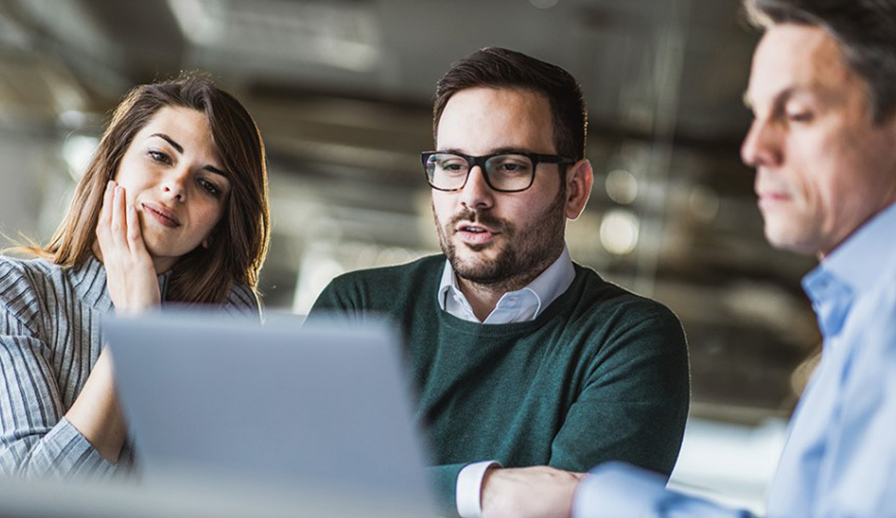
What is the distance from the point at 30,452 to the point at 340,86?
6201 millimetres

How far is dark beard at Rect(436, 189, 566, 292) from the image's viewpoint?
165 centimetres

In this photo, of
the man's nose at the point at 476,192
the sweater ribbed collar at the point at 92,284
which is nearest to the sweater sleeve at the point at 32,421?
the sweater ribbed collar at the point at 92,284

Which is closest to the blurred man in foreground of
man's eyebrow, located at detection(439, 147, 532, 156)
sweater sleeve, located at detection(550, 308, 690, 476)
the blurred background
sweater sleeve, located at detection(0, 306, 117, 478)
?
sweater sleeve, located at detection(550, 308, 690, 476)

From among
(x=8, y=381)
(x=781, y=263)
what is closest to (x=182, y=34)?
(x=781, y=263)

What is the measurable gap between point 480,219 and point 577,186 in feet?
0.74

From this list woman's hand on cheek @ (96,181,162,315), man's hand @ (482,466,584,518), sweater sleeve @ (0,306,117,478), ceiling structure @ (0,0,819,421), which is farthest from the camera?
ceiling structure @ (0,0,819,421)

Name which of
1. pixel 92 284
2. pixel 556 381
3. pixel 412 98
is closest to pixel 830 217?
pixel 556 381

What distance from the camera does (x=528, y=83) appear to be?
5.58ft

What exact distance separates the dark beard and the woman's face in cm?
38

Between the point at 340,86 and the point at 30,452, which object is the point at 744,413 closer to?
the point at 340,86

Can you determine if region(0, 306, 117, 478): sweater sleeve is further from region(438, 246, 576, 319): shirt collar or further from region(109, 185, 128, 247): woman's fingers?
region(438, 246, 576, 319): shirt collar

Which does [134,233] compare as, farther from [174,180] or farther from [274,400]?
[274,400]

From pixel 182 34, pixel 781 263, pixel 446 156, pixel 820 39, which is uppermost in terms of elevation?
pixel 182 34

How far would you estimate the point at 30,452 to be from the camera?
145 centimetres
